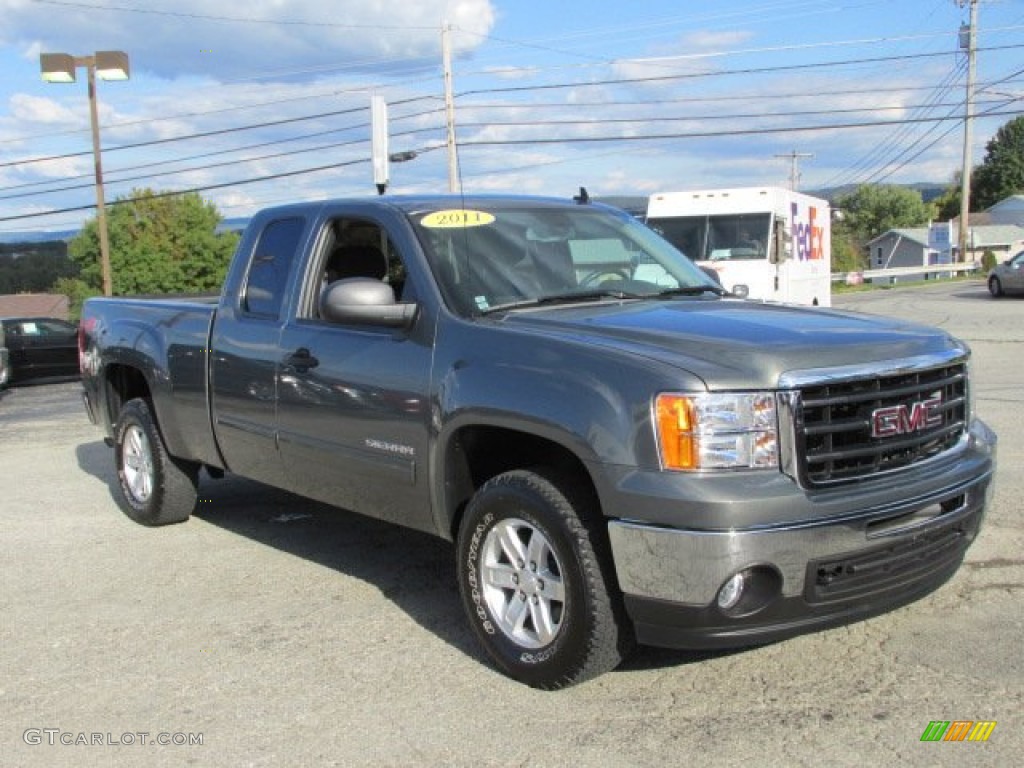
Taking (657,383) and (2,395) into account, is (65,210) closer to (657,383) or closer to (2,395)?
(2,395)

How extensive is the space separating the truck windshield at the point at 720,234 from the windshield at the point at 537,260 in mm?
12747

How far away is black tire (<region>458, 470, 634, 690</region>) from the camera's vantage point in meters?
3.72

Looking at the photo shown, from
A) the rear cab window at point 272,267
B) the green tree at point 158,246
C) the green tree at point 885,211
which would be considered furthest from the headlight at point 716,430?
the green tree at point 885,211

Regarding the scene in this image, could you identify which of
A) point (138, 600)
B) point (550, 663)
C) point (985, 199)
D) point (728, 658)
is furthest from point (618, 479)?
point (985, 199)

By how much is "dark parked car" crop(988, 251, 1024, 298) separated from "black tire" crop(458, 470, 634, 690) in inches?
1139

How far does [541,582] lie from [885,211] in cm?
14277

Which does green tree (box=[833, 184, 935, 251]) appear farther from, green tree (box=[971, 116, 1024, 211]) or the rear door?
the rear door

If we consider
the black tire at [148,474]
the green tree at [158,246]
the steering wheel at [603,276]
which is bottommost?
the black tire at [148,474]

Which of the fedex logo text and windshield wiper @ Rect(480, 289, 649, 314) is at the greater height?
the fedex logo text

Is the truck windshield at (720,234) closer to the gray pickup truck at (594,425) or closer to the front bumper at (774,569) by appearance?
the gray pickup truck at (594,425)

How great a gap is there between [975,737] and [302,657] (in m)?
2.58

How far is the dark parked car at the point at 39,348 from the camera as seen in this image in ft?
68.6

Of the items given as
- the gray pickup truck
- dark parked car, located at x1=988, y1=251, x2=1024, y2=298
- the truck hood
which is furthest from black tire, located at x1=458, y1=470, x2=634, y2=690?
dark parked car, located at x1=988, y1=251, x2=1024, y2=298

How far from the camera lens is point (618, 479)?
3.56 metres
